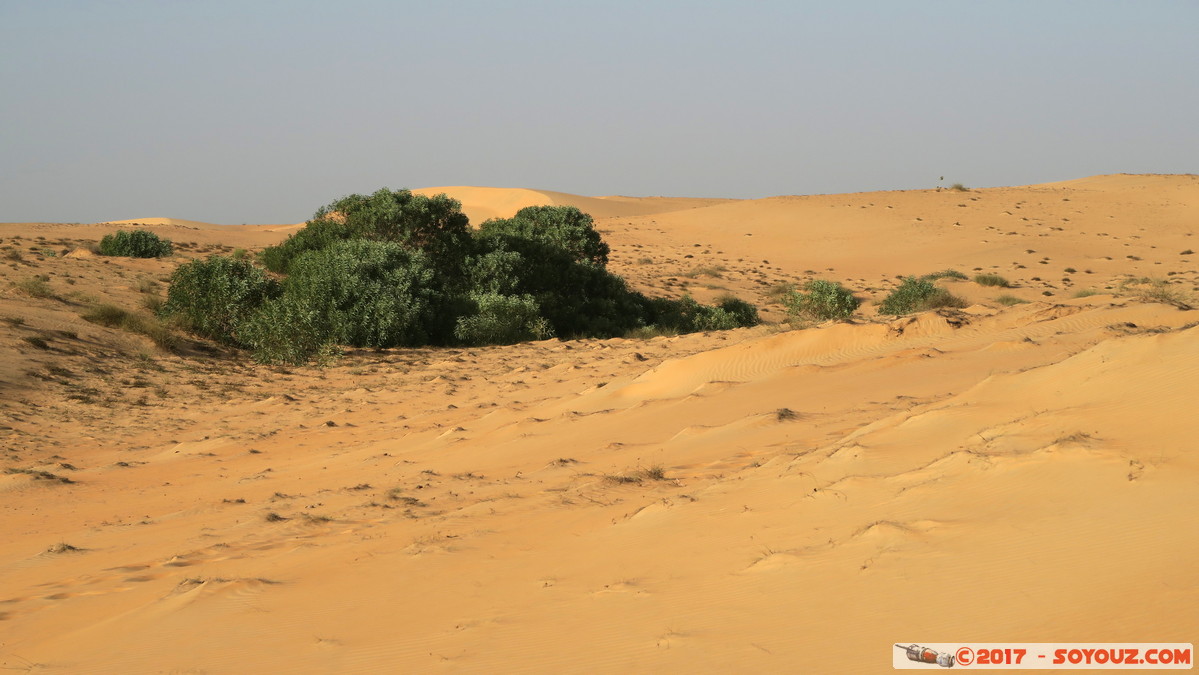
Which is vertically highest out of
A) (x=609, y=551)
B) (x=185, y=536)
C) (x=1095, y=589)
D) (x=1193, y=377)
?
(x=1193, y=377)

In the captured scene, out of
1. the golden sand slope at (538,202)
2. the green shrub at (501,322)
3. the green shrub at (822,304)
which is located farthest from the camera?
the golden sand slope at (538,202)

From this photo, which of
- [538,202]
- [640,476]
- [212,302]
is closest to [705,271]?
[212,302]

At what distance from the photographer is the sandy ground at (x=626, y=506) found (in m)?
3.96

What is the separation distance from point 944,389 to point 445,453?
4.68 metres

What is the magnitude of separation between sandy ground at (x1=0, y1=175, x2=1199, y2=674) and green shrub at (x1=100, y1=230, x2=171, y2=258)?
40.2 ft

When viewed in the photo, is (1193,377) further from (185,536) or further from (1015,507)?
(185,536)

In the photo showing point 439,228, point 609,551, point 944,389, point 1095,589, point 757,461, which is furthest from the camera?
point 439,228

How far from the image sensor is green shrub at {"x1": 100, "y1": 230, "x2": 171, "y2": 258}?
1010 inches

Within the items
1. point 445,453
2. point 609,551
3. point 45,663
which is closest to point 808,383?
point 445,453

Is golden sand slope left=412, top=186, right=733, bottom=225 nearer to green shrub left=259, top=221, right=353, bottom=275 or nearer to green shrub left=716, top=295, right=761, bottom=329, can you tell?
green shrub left=259, top=221, right=353, bottom=275

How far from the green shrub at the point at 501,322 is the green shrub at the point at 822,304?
20.2 ft

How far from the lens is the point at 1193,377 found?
562 centimetres

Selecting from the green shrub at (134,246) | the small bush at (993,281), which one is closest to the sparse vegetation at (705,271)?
the small bush at (993,281)

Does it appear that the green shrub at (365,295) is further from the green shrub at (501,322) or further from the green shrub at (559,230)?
the green shrub at (559,230)
